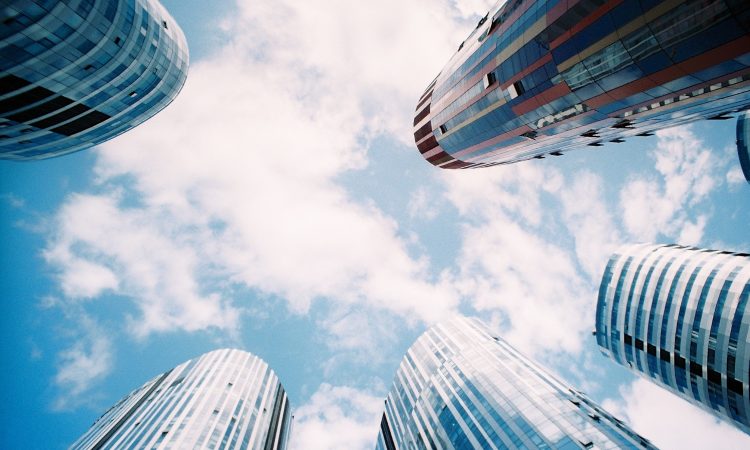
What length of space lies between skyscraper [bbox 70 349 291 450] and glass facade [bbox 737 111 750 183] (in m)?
133

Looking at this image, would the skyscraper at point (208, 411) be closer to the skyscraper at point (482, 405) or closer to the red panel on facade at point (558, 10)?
the skyscraper at point (482, 405)

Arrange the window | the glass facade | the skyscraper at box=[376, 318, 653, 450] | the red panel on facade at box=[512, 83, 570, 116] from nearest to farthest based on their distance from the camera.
Answer: the red panel on facade at box=[512, 83, 570, 116] → the window → the skyscraper at box=[376, 318, 653, 450] → the glass facade

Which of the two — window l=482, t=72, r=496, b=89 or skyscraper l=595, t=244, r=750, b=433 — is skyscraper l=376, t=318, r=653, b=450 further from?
window l=482, t=72, r=496, b=89

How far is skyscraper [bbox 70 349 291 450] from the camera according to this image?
75062mm

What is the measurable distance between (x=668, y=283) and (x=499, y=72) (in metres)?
72.8

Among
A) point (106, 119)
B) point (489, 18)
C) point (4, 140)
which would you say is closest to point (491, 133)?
point (489, 18)

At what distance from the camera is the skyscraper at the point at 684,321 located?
59.3m

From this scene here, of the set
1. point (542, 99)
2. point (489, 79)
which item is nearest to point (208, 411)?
point (489, 79)

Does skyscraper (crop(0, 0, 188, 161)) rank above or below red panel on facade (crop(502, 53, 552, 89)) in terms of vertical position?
above

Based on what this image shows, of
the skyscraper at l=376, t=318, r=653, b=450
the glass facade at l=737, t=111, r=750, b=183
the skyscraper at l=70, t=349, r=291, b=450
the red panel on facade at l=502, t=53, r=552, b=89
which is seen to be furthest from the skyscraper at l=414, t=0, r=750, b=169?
the skyscraper at l=70, t=349, r=291, b=450

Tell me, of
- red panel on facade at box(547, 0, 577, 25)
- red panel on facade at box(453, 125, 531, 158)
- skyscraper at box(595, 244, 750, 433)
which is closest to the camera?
red panel on facade at box(547, 0, 577, 25)

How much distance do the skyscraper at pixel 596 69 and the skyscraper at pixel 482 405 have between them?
1664 inches

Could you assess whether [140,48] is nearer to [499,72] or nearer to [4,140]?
[4,140]

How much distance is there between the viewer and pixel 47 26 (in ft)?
100
